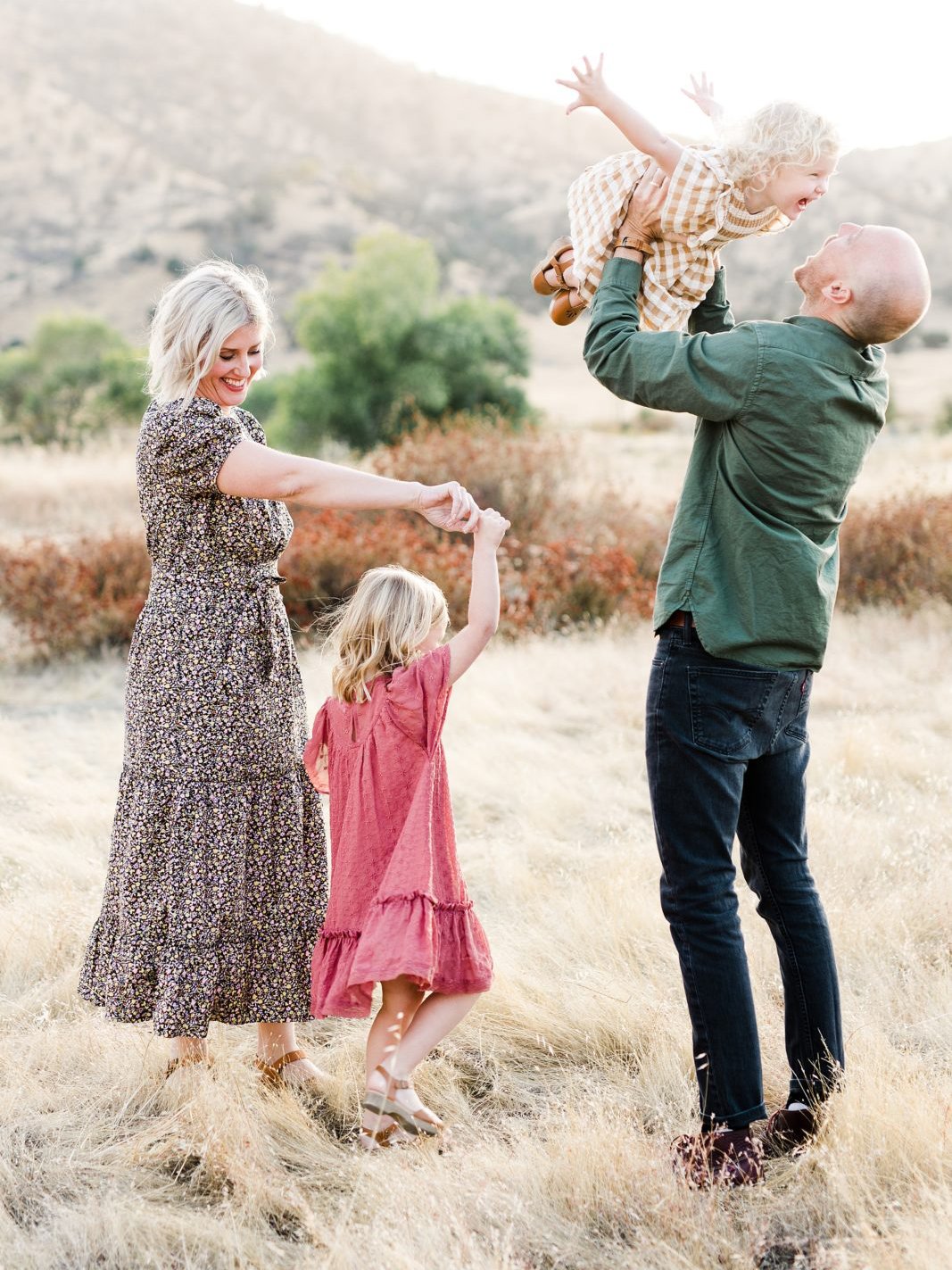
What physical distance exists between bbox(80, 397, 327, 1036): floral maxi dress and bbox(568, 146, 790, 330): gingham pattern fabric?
902 millimetres

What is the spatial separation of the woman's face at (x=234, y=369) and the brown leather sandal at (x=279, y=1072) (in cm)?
164

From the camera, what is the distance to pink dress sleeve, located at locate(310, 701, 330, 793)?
2736mm

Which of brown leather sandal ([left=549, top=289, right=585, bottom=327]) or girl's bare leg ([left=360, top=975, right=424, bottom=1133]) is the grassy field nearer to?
girl's bare leg ([left=360, top=975, right=424, bottom=1133])

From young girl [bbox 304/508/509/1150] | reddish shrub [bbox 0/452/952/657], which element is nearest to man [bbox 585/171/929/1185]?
young girl [bbox 304/508/509/1150]

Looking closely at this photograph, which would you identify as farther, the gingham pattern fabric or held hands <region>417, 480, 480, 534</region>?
held hands <region>417, 480, 480, 534</region>

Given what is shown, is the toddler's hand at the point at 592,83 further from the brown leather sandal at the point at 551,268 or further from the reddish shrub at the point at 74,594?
the reddish shrub at the point at 74,594

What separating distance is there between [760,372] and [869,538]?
7237 millimetres

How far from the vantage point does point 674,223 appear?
2225 mm

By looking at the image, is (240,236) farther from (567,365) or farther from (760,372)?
(760,372)

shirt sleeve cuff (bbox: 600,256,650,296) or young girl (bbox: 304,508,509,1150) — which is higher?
shirt sleeve cuff (bbox: 600,256,650,296)

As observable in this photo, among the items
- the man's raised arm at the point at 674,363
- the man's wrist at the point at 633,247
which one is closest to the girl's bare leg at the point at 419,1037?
the man's raised arm at the point at 674,363

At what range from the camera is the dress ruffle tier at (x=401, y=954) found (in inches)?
98.7

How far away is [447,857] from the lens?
265 cm

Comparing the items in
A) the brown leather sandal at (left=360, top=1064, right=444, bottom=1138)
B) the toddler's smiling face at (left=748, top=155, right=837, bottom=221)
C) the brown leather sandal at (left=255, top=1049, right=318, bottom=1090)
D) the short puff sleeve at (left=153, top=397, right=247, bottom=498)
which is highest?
the toddler's smiling face at (left=748, top=155, right=837, bottom=221)
